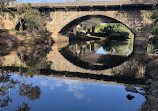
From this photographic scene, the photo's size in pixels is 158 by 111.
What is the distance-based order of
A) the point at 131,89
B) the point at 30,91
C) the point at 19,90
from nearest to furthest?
the point at 30,91 → the point at 19,90 → the point at 131,89

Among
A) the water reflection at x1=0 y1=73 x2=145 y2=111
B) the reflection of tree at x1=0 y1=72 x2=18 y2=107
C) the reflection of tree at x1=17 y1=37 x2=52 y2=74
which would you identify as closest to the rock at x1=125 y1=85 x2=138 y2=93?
the water reflection at x1=0 y1=73 x2=145 y2=111

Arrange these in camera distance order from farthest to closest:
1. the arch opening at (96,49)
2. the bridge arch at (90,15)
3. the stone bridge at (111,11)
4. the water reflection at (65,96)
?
the bridge arch at (90,15)
the stone bridge at (111,11)
the arch opening at (96,49)
the water reflection at (65,96)

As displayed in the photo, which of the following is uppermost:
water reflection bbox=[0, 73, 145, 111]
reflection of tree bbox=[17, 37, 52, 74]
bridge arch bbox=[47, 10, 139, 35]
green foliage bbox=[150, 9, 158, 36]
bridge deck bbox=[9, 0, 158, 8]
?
bridge deck bbox=[9, 0, 158, 8]

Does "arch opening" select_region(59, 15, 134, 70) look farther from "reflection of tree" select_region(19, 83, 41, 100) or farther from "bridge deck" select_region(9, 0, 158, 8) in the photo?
"reflection of tree" select_region(19, 83, 41, 100)

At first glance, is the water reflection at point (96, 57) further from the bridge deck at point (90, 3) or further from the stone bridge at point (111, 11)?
the bridge deck at point (90, 3)

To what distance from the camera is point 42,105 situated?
23.2 ft

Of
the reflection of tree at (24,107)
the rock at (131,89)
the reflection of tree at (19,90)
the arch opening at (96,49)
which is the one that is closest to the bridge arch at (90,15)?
the arch opening at (96,49)

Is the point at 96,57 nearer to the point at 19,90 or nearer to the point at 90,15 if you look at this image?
the point at 19,90

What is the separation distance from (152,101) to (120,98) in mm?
1734

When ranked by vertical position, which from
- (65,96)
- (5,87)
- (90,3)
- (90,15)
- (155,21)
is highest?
(90,3)

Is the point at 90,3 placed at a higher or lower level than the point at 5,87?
higher

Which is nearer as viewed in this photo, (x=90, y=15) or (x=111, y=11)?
(x=111, y=11)

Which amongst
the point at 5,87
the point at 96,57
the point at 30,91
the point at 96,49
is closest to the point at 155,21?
the point at 96,57

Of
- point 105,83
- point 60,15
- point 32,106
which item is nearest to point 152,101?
point 105,83
